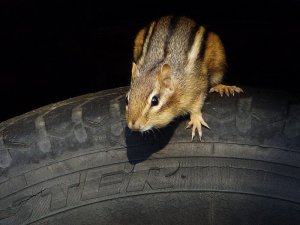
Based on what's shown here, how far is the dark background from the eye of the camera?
3.08 m

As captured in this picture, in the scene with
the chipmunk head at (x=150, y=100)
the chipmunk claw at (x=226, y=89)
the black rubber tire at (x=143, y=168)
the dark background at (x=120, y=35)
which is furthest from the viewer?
the dark background at (x=120, y=35)

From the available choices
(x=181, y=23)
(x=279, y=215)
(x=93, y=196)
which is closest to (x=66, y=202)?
(x=93, y=196)

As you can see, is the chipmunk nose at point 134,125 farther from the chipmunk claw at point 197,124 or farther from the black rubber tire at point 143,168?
the chipmunk claw at point 197,124

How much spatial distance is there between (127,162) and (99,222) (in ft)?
0.90

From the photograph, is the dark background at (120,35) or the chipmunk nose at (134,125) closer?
the chipmunk nose at (134,125)

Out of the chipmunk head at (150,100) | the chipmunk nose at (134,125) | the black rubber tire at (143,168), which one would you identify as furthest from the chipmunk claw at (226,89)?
the chipmunk nose at (134,125)

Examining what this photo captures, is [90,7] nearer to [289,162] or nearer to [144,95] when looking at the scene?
[144,95]

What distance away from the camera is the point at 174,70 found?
9.68ft

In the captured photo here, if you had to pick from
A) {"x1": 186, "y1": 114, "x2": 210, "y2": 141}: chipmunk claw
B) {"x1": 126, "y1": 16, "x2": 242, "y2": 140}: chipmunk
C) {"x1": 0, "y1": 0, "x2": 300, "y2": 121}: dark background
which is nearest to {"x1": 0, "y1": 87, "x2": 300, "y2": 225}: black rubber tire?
{"x1": 186, "y1": 114, "x2": 210, "y2": 141}: chipmunk claw

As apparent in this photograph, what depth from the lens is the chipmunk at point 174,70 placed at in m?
2.70

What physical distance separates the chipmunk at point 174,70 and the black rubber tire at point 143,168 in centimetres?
13

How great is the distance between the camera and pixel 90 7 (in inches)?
124

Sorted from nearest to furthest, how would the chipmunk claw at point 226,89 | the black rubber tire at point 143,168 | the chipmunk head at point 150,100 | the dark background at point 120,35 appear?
the black rubber tire at point 143,168
the chipmunk head at point 150,100
the chipmunk claw at point 226,89
the dark background at point 120,35

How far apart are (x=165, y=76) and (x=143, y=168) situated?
1.53 ft
